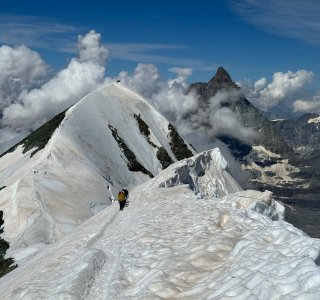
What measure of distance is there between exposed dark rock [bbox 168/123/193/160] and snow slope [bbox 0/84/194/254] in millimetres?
1727

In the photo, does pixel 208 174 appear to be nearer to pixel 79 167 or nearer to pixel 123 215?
pixel 79 167

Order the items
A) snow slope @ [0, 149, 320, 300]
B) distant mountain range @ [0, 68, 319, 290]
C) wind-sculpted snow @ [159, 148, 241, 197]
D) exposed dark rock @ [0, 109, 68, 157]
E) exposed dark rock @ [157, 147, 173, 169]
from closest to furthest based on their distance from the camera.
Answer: snow slope @ [0, 149, 320, 300]
distant mountain range @ [0, 68, 319, 290]
wind-sculpted snow @ [159, 148, 241, 197]
exposed dark rock @ [0, 109, 68, 157]
exposed dark rock @ [157, 147, 173, 169]

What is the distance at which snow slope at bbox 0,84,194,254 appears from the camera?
59.2 m

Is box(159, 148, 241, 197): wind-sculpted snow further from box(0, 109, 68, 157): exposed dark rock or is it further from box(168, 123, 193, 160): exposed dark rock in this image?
box(168, 123, 193, 160): exposed dark rock

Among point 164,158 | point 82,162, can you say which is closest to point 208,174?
point 82,162

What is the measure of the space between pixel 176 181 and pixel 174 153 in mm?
82744

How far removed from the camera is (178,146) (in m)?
155

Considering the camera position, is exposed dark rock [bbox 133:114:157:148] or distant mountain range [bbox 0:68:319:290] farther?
exposed dark rock [bbox 133:114:157:148]

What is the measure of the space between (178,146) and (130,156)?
1418 inches

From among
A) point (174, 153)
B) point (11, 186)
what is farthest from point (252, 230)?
point (174, 153)

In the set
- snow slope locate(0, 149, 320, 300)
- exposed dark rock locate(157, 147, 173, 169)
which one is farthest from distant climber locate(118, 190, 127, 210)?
exposed dark rock locate(157, 147, 173, 169)

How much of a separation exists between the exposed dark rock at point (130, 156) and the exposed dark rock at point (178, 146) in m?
28.1

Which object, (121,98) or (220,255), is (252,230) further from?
(121,98)

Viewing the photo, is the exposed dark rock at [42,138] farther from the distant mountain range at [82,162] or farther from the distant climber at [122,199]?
the distant climber at [122,199]
